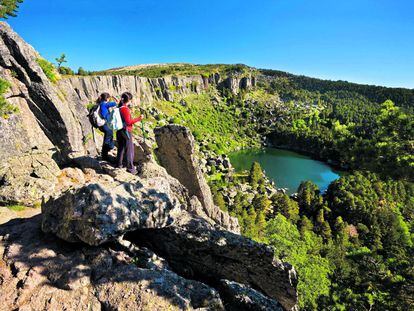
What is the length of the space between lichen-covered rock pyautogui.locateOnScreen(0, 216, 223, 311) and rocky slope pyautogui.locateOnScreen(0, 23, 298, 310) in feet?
0.07

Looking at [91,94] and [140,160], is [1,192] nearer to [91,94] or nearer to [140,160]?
[140,160]

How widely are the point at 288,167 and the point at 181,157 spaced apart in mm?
112205

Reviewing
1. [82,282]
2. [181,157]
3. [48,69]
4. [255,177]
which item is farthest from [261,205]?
[82,282]

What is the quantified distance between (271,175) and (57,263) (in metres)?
104

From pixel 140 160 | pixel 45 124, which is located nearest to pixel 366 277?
pixel 140 160

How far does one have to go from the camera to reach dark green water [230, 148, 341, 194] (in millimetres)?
99387

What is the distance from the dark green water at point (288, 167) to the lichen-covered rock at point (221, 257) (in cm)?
8074

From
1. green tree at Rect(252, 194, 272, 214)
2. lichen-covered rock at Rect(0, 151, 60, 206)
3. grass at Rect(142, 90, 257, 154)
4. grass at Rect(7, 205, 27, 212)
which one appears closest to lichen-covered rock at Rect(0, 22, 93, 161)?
lichen-covered rock at Rect(0, 151, 60, 206)

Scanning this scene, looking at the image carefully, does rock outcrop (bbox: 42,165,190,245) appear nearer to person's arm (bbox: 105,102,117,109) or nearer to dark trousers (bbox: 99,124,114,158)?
person's arm (bbox: 105,102,117,109)

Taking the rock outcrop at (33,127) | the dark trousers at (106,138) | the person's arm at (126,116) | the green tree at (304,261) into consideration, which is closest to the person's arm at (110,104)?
the dark trousers at (106,138)

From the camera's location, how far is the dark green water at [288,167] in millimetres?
99387

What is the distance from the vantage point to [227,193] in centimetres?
6625

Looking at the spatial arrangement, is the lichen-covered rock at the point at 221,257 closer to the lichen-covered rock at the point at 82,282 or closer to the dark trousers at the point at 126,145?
the lichen-covered rock at the point at 82,282

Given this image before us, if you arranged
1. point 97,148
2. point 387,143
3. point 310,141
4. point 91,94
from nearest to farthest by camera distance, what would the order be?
point 387,143, point 97,148, point 91,94, point 310,141
